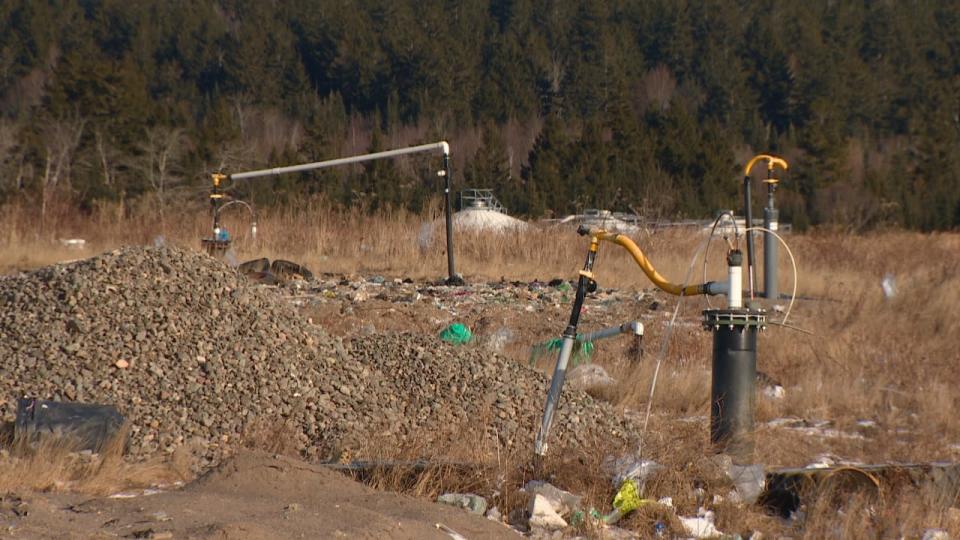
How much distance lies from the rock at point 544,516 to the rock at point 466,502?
0.63ft

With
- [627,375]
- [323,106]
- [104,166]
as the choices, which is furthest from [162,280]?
[323,106]

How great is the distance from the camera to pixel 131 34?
3324 inches

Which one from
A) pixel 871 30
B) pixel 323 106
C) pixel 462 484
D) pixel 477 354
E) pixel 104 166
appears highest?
pixel 871 30

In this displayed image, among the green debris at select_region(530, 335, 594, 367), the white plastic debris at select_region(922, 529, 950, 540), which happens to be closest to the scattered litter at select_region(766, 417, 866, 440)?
the green debris at select_region(530, 335, 594, 367)

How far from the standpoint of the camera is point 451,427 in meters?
6.21

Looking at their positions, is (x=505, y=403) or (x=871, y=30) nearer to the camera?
(x=505, y=403)

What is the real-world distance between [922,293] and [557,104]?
65.5 metres

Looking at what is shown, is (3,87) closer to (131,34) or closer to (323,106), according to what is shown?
(131,34)

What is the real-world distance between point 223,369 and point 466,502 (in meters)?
2.22

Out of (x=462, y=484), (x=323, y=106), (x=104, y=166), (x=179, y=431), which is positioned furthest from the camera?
(x=323, y=106)

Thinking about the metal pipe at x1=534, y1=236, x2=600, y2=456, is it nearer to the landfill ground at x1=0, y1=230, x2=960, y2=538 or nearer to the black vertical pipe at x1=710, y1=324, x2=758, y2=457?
the landfill ground at x1=0, y1=230, x2=960, y2=538

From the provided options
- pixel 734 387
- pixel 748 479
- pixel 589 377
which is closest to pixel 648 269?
pixel 734 387

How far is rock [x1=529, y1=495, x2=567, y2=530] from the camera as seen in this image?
4.62m

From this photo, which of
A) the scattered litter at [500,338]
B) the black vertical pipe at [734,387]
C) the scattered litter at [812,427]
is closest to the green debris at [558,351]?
the scattered litter at [500,338]
